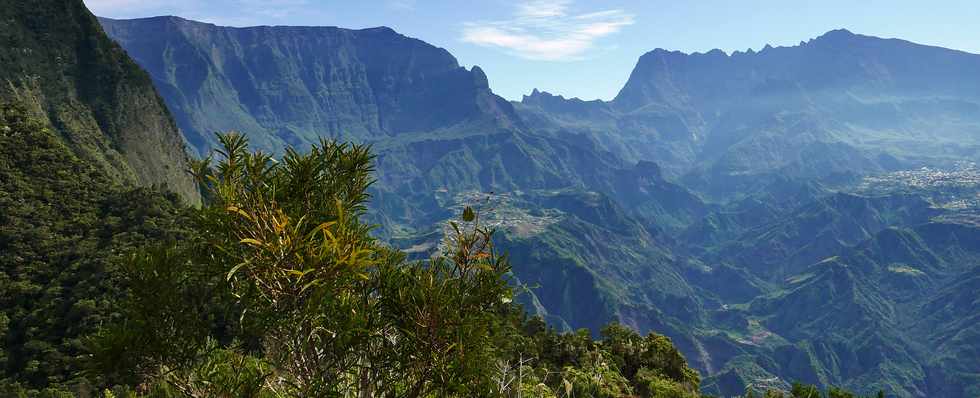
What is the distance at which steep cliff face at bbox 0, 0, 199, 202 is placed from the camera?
525 ft

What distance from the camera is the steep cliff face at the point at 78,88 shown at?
160m

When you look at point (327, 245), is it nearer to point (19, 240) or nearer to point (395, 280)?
point (395, 280)

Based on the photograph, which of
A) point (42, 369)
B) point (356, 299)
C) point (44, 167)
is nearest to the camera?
point (356, 299)

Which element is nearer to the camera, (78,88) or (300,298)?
(300,298)

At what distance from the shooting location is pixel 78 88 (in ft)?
604

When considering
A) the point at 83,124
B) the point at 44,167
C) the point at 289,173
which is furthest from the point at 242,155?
the point at 83,124

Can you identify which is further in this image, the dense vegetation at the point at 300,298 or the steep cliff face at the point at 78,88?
the steep cliff face at the point at 78,88

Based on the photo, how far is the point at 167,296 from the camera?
11703 mm

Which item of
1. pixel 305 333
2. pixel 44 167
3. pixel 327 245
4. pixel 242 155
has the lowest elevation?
pixel 44 167

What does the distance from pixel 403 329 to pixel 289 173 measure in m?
4.34

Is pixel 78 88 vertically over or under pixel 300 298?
under

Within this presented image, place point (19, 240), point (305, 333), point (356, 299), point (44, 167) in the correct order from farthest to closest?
point (44, 167) → point (19, 240) → point (356, 299) → point (305, 333)

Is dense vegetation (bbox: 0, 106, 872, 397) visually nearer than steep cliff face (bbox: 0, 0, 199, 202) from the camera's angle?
Yes

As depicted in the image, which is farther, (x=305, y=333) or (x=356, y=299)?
(x=356, y=299)
